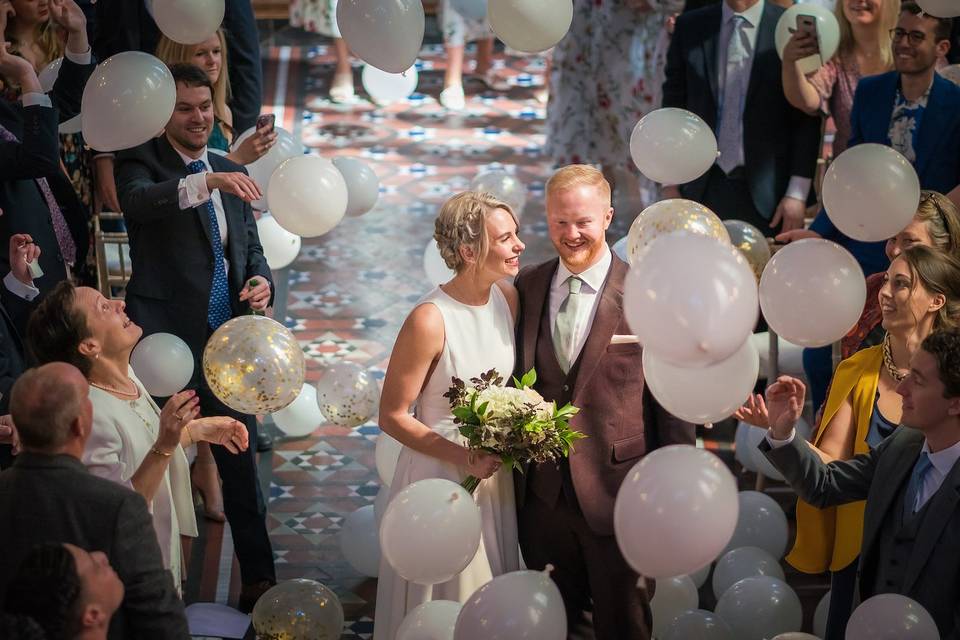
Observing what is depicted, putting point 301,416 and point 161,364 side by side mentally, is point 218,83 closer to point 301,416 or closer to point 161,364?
point 161,364

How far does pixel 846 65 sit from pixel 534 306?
238 centimetres

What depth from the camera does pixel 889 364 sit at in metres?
3.57

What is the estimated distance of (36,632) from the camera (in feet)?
7.67

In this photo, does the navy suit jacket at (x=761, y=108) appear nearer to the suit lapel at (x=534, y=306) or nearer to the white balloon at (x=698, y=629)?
the suit lapel at (x=534, y=306)

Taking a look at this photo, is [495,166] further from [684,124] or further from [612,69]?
[684,124]

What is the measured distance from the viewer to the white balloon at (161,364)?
4.09m

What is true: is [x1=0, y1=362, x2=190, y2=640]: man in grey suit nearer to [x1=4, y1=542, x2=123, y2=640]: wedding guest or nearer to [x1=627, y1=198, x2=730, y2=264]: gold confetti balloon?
[x1=4, y1=542, x2=123, y2=640]: wedding guest

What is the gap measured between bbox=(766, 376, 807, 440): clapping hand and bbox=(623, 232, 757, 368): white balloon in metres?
0.46

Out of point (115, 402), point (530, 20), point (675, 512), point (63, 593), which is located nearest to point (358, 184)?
point (530, 20)

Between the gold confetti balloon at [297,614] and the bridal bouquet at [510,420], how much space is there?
2.97 ft

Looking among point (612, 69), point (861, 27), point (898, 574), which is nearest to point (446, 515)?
point (898, 574)

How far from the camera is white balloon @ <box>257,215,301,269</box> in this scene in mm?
5738

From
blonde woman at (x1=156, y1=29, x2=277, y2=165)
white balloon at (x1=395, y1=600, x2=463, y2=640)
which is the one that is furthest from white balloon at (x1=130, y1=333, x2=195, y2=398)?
white balloon at (x1=395, y1=600, x2=463, y2=640)

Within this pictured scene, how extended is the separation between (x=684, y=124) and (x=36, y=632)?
282cm
